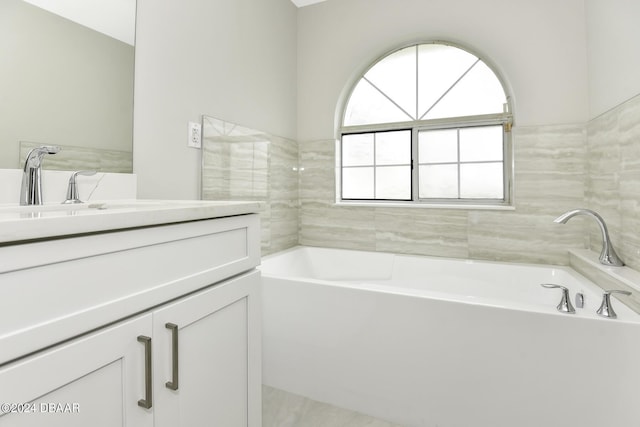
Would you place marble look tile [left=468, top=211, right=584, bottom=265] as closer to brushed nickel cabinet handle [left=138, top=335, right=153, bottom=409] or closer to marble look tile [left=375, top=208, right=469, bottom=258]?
marble look tile [left=375, top=208, right=469, bottom=258]

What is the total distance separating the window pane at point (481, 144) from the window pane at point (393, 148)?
16.2 inches

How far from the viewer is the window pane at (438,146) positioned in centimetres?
248

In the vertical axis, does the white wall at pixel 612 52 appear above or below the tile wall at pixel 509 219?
above

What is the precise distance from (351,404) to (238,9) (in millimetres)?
2389

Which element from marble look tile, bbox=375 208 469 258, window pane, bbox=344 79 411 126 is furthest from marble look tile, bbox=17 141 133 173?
window pane, bbox=344 79 411 126

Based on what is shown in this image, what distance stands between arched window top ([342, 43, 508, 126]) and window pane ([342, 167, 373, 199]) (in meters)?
0.41

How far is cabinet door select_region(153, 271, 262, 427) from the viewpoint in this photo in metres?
0.74

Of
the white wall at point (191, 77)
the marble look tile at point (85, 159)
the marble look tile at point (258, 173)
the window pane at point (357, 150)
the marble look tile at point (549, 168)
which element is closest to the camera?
the marble look tile at point (85, 159)

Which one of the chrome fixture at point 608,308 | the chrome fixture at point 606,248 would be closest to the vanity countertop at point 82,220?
the chrome fixture at point 608,308

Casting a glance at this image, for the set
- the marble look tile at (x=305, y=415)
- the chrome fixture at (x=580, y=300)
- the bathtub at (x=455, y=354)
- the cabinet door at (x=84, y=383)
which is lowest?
the marble look tile at (x=305, y=415)

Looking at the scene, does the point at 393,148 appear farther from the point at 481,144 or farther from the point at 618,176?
the point at 618,176

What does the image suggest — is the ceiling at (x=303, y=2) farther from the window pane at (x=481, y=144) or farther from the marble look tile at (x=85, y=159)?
the marble look tile at (x=85, y=159)

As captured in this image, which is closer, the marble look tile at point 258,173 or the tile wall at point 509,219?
the marble look tile at point 258,173

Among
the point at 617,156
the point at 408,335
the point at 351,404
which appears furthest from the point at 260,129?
the point at 617,156
